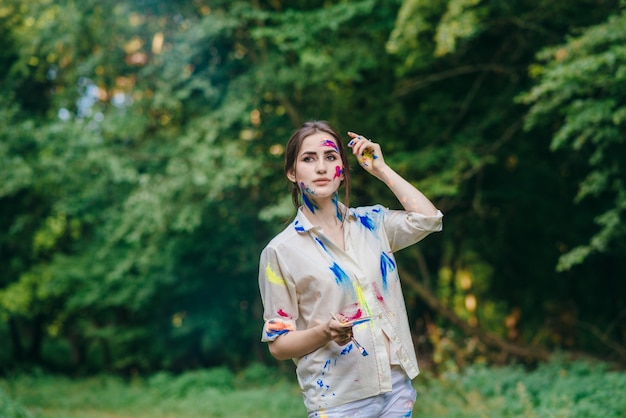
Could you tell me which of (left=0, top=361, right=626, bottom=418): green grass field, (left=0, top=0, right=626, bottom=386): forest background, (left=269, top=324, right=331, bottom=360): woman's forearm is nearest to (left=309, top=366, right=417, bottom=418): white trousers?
(left=269, top=324, right=331, bottom=360): woman's forearm

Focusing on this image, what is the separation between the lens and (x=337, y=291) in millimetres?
2369

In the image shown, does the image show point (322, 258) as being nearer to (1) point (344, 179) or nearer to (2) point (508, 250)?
(1) point (344, 179)

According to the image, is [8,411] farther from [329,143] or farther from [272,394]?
[329,143]

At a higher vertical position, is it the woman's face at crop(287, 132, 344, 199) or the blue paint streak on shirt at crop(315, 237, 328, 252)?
the woman's face at crop(287, 132, 344, 199)

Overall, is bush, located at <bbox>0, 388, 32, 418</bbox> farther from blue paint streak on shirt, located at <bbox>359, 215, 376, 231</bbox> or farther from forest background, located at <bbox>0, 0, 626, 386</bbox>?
blue paint streak on shirt, located at <bbox>359, 215, 376, 231</bbox>

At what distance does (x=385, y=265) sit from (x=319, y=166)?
1.36 feet

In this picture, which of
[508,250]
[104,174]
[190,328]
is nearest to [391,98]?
[508,250]

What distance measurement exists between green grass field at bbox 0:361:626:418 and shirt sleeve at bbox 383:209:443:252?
3.71m

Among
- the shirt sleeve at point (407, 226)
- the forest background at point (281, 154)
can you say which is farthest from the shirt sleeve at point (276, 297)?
the forest background at point (281, 154)

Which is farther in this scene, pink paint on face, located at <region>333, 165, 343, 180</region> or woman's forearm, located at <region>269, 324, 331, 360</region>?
pink paint on face, located at <region>333, 165, 343, 180</region>

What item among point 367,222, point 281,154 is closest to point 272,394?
point 281,154

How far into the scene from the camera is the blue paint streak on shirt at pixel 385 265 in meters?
2.50

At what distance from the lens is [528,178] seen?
38.1 feet

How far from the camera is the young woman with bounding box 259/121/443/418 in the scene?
93.0 inches
